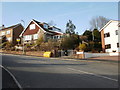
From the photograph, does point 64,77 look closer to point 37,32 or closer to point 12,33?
point 37,32

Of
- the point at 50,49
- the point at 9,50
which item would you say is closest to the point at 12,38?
the point at 9,50

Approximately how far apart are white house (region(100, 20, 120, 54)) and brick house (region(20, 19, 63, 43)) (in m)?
16.8

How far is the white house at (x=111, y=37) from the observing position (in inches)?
1661

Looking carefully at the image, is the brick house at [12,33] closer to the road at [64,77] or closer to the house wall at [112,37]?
the house wall at [112,37]

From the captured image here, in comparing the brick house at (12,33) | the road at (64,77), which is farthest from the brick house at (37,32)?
the road at (64,77)

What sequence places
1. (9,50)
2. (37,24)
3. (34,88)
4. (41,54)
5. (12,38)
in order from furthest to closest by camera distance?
(12,38) → (37,24) → (9,50) → (41,54) → (34,88)

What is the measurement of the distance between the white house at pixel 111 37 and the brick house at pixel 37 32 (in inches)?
660

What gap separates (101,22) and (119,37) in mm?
30461

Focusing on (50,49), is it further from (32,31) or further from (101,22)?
(101,22)

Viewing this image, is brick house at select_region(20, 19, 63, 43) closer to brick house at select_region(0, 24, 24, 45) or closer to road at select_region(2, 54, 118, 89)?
brick house at select_region(0, 24, 24, 45)

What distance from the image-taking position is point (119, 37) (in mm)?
42281

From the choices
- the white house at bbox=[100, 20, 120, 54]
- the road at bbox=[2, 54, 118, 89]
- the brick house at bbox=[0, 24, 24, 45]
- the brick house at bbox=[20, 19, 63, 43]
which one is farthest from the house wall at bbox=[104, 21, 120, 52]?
the brick house at bbox=[0, 24, 24, 45]

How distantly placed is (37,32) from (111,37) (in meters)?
25.7

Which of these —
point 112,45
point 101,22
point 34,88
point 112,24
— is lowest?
point 34,88
